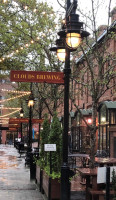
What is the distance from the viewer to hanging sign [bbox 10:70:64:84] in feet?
31.2

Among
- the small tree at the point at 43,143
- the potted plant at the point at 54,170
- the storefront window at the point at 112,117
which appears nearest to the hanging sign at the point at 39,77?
the potted plant at the point at 54,170

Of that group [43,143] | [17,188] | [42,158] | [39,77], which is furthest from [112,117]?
[39,77]

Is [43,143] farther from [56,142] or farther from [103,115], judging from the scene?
[103,115]

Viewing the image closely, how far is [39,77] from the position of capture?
31.6 feet

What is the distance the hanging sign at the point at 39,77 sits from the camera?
374 inches

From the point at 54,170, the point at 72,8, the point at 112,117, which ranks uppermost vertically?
the point at 72,8

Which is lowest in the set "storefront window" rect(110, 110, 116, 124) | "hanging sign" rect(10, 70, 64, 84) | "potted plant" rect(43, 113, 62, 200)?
"potted plant" rect(43, 113, 62, 200)

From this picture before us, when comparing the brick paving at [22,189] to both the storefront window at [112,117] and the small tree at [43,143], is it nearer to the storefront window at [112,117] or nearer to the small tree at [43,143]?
the small tree at [43,143]

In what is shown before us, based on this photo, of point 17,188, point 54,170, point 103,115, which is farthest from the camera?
point 103,115

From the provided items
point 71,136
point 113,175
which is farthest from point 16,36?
point 71,136

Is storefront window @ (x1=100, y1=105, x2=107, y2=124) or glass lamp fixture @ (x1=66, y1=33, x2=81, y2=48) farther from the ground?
glass lamp fixture @ (x1=66, y1=33, x2=81, y2=48)

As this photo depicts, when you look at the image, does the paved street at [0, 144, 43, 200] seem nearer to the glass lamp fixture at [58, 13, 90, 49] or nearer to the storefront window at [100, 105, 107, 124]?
the glass lamp fixture at [58, 13, 90, 49]

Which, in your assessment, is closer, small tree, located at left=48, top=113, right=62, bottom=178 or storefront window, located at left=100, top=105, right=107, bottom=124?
small tree, located at left=48, top=113, right=62, bottom=178

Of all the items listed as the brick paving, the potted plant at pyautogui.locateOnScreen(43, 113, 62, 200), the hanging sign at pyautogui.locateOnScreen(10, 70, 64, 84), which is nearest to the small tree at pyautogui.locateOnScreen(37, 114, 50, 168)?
the brick paving
